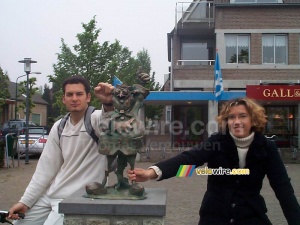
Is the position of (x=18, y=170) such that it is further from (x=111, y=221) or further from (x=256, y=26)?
(x=256, y=26)

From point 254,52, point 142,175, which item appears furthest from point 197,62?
point 142,175

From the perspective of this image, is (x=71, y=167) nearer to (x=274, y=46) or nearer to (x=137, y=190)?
(x=137, y=190)

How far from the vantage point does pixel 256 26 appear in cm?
2162

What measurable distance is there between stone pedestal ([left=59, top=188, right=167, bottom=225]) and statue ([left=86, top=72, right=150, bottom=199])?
18 centimetres

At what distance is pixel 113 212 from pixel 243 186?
0.98 m

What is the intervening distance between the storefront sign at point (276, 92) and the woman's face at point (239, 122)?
588 inches

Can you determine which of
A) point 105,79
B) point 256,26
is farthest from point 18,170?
point 256,26

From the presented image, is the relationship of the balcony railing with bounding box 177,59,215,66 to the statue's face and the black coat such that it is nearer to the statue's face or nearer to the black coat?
the statue's face

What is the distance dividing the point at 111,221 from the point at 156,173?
49 cm

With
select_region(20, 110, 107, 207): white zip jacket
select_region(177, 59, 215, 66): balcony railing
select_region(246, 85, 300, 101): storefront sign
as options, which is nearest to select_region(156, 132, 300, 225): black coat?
select_region(20, 110, 107, 207): white zip jacket

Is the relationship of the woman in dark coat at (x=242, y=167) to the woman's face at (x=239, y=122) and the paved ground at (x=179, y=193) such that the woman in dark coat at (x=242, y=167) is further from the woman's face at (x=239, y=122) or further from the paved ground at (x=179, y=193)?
the paved ground at (x=179, y=193)

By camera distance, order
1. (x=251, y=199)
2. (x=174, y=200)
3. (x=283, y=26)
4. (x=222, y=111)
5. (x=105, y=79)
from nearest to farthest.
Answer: (x=251, y=199)
(x=222, y=111)
(x=174, y=200)
(x=283, y=26)
(x=105, y=79)

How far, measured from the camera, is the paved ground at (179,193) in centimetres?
770

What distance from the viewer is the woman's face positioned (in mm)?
3053
